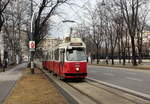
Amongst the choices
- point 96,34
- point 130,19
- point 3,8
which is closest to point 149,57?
point 96,34

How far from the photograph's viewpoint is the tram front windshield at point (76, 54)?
895 inches

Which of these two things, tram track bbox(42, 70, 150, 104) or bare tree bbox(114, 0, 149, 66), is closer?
tram track bbox(42, 70, 150, 104)

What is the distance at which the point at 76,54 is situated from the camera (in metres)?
22.8

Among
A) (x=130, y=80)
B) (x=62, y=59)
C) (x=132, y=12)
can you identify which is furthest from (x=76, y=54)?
(x=132, y=12)

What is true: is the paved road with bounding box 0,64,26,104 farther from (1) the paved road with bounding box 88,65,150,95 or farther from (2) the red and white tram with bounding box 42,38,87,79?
(1) the paved road with bounding box 88,65,150,95

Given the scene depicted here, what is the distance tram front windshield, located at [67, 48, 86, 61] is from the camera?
A: 74.6ft

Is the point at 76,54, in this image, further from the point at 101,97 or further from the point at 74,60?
the point at 101,97

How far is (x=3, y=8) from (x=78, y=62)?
1122 inches

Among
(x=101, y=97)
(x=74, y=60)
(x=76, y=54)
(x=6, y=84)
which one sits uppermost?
(x=76, y=54)

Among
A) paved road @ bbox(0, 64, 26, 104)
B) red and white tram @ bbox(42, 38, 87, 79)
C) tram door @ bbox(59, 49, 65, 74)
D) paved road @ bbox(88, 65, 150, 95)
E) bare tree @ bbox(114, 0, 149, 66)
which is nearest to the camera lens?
paved road @ bbox(0, 64, 26, 104)

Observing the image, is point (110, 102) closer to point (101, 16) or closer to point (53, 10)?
point (53, 10)

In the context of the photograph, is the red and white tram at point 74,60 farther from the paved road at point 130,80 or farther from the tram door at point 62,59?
the paved road at point 130,80

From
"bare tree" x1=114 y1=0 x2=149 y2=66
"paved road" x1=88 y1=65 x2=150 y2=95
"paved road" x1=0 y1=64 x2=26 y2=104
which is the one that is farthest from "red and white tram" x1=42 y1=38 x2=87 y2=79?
"bare tree" x1=114 y1=0 x2=149 y2=66

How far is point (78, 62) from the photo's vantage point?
2253 cm
